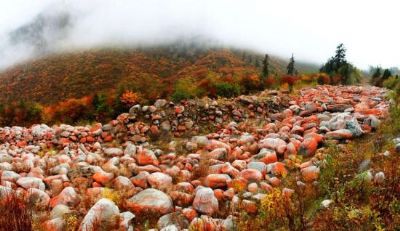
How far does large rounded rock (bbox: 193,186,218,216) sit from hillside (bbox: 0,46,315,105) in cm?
8926

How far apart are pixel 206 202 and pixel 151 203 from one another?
0.74 metres

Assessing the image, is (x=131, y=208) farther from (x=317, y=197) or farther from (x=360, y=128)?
(x=360, y=128)

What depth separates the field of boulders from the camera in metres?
4.68

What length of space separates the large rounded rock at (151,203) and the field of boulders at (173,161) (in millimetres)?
13

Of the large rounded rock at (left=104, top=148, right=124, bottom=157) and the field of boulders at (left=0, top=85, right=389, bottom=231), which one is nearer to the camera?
the field of boulders at (left=0, top=85, right=389, bottom=231)

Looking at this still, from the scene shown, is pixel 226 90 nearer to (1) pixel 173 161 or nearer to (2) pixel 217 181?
(1) pixel 173 161

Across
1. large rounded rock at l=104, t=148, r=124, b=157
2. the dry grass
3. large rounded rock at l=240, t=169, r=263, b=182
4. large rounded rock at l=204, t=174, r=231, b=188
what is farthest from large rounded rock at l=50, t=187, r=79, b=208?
large rounded rock at l=240, t=169, r=263, b=182

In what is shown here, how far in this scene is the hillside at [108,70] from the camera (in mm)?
109312

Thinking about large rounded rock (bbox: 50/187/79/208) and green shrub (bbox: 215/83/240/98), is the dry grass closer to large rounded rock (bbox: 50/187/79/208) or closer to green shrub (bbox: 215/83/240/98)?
large rounded rock (bbox: 50/187/79/208)

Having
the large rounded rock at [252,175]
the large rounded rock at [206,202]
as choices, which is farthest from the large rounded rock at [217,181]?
the large rounded rock at [206,202]

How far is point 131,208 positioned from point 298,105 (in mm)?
6931

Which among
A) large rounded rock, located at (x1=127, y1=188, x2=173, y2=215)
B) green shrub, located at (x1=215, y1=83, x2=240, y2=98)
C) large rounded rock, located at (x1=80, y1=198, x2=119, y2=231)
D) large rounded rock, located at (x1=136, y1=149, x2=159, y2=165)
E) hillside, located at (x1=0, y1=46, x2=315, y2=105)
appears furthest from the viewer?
hillside, located at (x1=0, y1=46, x2=315, y2=105)

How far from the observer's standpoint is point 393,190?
3672mm

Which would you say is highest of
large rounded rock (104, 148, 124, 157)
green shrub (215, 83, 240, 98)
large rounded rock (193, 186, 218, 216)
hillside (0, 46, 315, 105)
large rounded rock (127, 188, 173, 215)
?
green shrub (215, 83, 240, 98)
